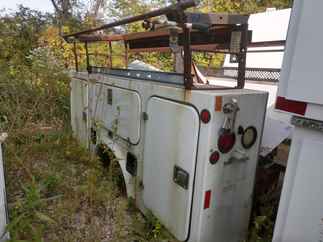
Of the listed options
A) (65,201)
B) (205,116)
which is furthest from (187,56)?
(65,201)

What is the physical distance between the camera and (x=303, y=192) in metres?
1.21

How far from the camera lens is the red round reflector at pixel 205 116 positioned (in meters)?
1.48

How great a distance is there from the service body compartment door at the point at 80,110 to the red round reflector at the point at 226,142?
2193 millimetres

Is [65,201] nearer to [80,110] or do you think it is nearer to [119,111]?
[119,111]

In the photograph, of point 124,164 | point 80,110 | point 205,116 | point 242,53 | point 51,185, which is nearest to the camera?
point 205,116

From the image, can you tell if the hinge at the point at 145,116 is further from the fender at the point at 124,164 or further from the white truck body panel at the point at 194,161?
the fender at the point at 124,164

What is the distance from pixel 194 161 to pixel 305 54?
2.83 ft

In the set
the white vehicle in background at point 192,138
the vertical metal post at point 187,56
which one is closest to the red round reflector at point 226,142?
the white vehicle in background at point 192,138

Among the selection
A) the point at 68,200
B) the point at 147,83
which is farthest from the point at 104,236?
the point at 147,83

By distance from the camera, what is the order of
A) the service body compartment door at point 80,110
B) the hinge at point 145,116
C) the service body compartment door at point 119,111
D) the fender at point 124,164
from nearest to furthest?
the hinge at point 145,116 < the service body compartment door at point 119,111 < the fender at point 124,164 < the service body compartment door at point 80,110

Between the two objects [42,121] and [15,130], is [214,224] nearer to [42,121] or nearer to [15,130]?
[15,130]

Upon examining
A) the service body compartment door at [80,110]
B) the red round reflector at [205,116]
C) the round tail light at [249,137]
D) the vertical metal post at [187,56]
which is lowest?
the service body compartment door at [80,110]

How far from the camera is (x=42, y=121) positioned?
3316 mm

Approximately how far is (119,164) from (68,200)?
59 centimetres
